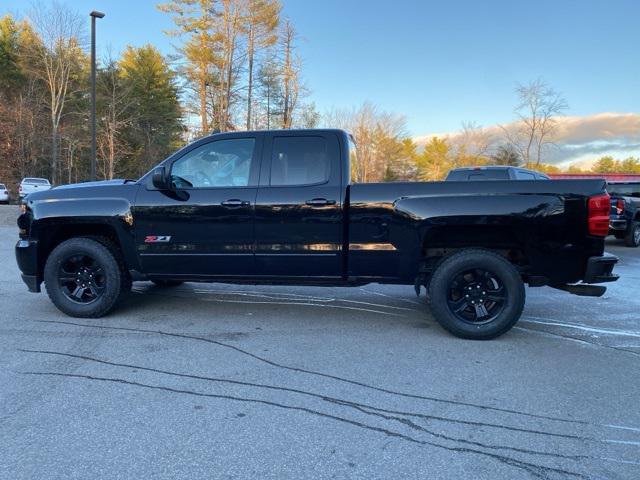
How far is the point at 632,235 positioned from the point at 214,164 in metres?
12.7

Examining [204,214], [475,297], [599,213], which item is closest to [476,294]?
[475,297]

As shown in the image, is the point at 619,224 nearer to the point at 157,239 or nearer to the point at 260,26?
the point at 157,239

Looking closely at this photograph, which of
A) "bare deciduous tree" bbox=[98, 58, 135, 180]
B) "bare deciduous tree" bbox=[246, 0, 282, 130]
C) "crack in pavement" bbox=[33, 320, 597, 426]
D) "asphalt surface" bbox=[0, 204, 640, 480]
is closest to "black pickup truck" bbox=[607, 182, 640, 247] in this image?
"asphalt surface" bbox=[0, 204, 640, 480]

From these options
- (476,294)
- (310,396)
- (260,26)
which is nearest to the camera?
(310,396)

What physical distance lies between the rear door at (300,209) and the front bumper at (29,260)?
254 centimetres

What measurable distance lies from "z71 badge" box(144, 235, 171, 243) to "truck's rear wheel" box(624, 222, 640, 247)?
42.5 feet

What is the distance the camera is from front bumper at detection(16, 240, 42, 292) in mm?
5320

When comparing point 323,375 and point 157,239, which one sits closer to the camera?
point 323,375

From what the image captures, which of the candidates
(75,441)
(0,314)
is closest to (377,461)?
(75,441)

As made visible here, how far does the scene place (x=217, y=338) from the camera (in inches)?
185

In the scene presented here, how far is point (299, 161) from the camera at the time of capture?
199 inches

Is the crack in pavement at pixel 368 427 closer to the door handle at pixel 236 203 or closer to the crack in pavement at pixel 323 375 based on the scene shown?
the crack in pavement at pixel 323 375

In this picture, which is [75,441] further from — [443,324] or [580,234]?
[580,234]

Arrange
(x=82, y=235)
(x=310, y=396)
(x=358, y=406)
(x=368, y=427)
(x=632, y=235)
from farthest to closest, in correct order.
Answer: (x=632, y=235)
(x=82, y=235)
(x=310, y=396)
(x=358, y=406)
(x=368, y=427)
